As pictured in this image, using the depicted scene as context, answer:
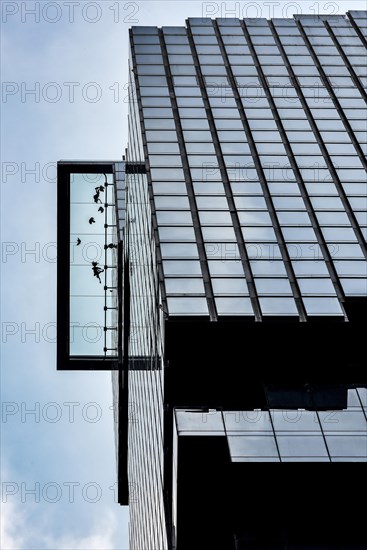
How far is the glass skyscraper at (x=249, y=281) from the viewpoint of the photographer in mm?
40406

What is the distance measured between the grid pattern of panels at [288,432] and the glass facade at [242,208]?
58 mm

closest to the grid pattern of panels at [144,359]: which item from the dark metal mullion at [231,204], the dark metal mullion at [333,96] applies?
the dark metal mullion at [231,204]

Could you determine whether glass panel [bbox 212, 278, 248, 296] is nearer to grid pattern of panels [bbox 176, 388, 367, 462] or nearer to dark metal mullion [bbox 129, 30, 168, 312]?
dark metal mullion [bbox 129, 30, 168, 312]

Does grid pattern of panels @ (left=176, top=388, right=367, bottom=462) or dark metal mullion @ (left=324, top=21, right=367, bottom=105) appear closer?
grid pattern of panels @ (left=176, top=388, right=367, bottom=462)

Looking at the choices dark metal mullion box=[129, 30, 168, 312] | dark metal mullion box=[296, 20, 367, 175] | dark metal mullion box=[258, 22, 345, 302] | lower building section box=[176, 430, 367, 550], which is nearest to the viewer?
lower building section box=[176, 430, 367, 550]

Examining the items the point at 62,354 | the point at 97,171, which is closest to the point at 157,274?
the point at 62,354

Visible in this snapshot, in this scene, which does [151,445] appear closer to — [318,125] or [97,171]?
[318,125]

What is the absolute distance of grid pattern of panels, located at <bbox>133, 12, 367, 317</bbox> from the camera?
48.1 metres

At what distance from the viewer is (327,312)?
152 feet

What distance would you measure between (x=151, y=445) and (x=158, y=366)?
9.70 m

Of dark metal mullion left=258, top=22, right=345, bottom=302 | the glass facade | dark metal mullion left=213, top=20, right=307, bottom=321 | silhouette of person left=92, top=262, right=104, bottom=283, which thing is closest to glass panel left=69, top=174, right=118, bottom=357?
silhouette of person left=92, top=262, right=104, bottom=283

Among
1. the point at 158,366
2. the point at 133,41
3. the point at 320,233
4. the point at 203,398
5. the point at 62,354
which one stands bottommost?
the point at 203,398

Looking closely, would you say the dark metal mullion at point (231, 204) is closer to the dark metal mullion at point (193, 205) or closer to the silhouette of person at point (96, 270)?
the dark metal mullion at point (193, 205)

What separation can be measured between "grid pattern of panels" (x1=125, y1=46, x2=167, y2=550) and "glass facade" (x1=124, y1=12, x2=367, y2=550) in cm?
18
